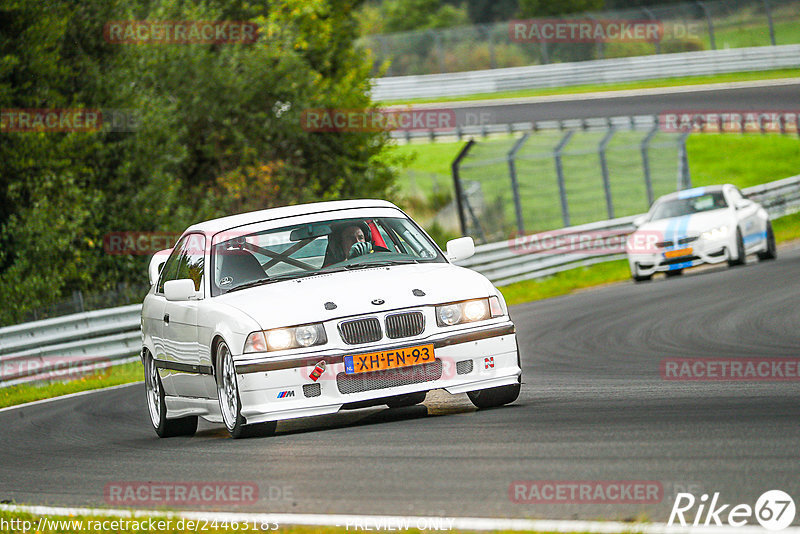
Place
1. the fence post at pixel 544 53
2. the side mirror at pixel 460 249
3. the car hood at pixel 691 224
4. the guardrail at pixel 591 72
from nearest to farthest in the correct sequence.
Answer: the side mirror at pixel 460 249
the car hood at pixel 691 224
the guardrail at pixel 591 72
the fence post at pixel 544 53

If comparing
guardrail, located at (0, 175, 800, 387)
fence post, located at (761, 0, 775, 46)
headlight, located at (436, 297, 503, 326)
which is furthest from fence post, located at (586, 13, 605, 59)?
headlight, located at (436, 297, 503, 326)

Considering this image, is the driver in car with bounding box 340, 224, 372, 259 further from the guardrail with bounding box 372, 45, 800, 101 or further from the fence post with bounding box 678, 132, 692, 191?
the guardrail with bounding box 372, 45, 800, 101

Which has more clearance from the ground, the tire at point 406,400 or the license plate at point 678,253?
the tire at point 406,400

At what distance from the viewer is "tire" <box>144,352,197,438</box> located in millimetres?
9828

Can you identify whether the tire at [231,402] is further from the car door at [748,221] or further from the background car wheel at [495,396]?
the car door at [748,221]

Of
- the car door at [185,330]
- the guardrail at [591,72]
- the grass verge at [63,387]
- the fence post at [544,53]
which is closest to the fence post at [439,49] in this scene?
the guardrail at [591,72]

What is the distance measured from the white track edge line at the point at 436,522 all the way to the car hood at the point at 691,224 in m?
15.7

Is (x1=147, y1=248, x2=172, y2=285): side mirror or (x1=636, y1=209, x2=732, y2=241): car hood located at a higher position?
(x1=147, y1=248, x2=172, y2=285): side mirror

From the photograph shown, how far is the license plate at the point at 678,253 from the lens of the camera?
824 inches

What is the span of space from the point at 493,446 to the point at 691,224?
1453 centimetres

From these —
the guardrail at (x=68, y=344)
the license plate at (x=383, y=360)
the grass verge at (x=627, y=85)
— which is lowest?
the grass verge at (x=627, y=85)

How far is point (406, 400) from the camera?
29.7 ft

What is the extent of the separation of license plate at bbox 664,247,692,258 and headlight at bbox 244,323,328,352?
13774mm

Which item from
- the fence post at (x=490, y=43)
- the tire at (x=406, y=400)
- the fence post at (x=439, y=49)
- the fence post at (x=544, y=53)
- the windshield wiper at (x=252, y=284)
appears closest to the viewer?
the tire at (x=406, y=400)
